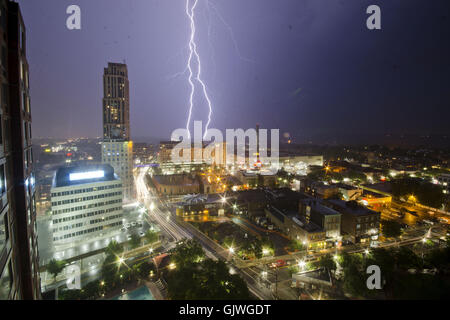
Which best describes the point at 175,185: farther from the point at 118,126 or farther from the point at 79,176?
the point at 79,176

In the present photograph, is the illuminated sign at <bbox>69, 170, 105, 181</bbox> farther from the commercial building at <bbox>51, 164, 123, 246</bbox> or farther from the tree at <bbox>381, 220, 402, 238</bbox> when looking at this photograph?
the tree at <bbox>381, 220, 402, 238</bbox>

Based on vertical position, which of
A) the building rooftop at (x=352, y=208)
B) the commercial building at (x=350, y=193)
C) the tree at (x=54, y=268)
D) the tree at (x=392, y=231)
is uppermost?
the building rooftop at (x=352, y=208)

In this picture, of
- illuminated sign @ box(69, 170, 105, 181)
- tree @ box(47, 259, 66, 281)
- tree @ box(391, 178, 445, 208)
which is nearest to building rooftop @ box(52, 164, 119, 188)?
illuminated sign @ box(69, 170, 105, 181)

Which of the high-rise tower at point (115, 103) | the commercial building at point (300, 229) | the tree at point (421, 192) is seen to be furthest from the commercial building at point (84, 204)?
the tree at point (421, 192)

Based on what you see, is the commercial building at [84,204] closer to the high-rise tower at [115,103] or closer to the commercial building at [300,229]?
the high-rise tower at [115,103]

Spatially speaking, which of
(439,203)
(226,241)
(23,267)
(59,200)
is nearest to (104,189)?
(59,200)

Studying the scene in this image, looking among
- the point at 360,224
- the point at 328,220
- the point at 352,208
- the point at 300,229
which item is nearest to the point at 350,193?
the point at 352,208
